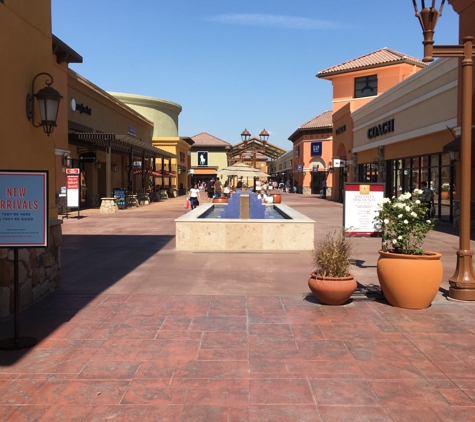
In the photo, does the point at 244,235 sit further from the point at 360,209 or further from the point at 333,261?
the point at 333,261

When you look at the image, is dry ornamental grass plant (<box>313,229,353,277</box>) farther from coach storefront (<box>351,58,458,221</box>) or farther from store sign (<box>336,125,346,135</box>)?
store sign (<box>336,125,346,135</box>)

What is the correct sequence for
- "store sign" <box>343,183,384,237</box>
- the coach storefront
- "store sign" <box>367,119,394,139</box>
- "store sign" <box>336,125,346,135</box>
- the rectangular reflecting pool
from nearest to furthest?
"store sign" <box>343,183,384,237</box>, the rectangular reflecting pool, the coach storefront, "store sign" <box>367,119,394,139</box>, "store sign" <box>336,125,346,135</box>

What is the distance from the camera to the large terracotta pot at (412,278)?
6.84 meters

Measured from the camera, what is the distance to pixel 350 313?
685 centimetres

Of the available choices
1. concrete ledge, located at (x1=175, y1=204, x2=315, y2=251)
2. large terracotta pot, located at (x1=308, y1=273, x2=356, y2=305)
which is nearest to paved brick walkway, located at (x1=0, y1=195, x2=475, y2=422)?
large terracotta pot, located at (x1=308, y1=273, x2=356, y2=305)

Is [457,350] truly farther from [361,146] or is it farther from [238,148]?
[238,148]

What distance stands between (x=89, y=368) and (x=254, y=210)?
16913 mm

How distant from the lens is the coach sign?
559cm

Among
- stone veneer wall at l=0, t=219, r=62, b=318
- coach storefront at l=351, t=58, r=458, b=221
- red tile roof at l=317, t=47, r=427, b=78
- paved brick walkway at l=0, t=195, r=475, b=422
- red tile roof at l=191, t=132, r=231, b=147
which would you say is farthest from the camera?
red tile roof at l=191, t=132, r=231, b=147

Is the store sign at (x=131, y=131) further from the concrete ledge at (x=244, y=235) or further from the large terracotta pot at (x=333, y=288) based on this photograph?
the large terracotta pot at (x=333, y=288)

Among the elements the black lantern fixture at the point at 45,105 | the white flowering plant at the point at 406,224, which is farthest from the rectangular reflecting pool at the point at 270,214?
the black lantern fixture at the point at 45,105

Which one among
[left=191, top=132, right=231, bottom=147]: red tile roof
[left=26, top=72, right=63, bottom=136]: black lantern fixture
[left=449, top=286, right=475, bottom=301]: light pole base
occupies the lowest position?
[left=449, top=286, right=475, bottom=301]: light pole base

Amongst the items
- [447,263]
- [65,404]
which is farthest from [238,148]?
[65,404]

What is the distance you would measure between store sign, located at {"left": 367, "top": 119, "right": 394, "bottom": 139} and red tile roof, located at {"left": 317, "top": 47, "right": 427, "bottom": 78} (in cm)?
790
